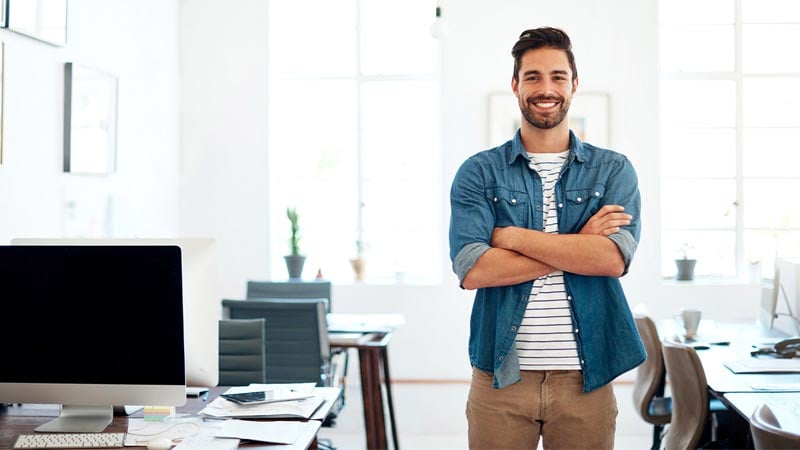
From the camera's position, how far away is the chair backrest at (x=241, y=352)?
3.35m

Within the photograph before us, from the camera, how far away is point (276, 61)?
6.39 meters

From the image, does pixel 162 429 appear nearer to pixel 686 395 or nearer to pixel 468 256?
pixel 468 256

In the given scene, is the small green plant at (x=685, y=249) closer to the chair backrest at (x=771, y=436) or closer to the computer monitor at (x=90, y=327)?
the chair backrest at (x=771, y=436)

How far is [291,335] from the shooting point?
156 inches

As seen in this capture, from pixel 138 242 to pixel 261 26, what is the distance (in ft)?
13.4

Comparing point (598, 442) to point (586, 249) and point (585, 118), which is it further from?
point (585, 118)

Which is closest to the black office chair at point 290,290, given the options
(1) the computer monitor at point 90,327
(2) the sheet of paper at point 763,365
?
(2) the sheet of paper at point 763,365

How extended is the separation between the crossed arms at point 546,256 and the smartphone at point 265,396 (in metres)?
0.62

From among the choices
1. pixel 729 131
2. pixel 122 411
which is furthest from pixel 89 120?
pixel 729 131

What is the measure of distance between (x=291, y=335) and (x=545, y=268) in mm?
2002

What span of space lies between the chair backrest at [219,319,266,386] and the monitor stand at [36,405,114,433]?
1.01 m

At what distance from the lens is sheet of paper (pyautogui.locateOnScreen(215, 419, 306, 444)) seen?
210 centimetres

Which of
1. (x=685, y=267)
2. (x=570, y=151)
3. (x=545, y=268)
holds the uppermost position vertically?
(x=570, y=151)

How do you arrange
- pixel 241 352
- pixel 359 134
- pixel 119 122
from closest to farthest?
pixel 241 352, pixel 119 122, pixel 359 134
